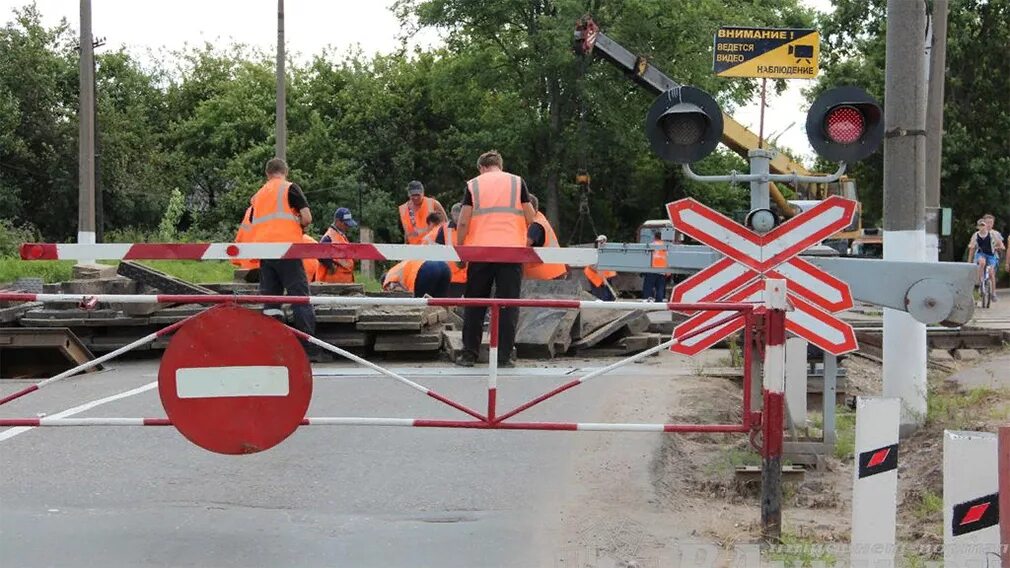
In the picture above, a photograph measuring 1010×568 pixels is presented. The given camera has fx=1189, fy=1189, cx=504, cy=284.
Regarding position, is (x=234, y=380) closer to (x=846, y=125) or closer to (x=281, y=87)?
(x=846, y=125)

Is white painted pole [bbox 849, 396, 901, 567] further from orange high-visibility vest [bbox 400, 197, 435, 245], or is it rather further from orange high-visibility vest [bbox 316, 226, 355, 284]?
orange high-visibility vest [bbox 316, 226, 355, 284]

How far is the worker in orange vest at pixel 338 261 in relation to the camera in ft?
50.5

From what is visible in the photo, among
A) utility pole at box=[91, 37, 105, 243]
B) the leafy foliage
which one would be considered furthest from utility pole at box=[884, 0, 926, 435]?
the leafy foliage

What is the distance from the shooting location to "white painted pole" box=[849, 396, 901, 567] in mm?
4586

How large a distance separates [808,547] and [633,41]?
3480 centimetres

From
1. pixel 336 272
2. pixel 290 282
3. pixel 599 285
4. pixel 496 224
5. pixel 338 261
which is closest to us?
pixel 496 224

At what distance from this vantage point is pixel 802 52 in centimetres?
834

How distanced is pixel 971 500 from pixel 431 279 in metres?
9.31

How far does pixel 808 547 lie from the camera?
5.11 meters

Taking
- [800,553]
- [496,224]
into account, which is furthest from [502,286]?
[800,553]

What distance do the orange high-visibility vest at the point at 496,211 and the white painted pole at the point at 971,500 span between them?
6034 millimetres

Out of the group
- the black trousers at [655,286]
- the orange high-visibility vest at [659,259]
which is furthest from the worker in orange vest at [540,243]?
the black trousers at [655,286]

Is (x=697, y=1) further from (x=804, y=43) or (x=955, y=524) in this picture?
(x=955, y=524)

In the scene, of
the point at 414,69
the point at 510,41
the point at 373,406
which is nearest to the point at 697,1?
the point at 510,41
